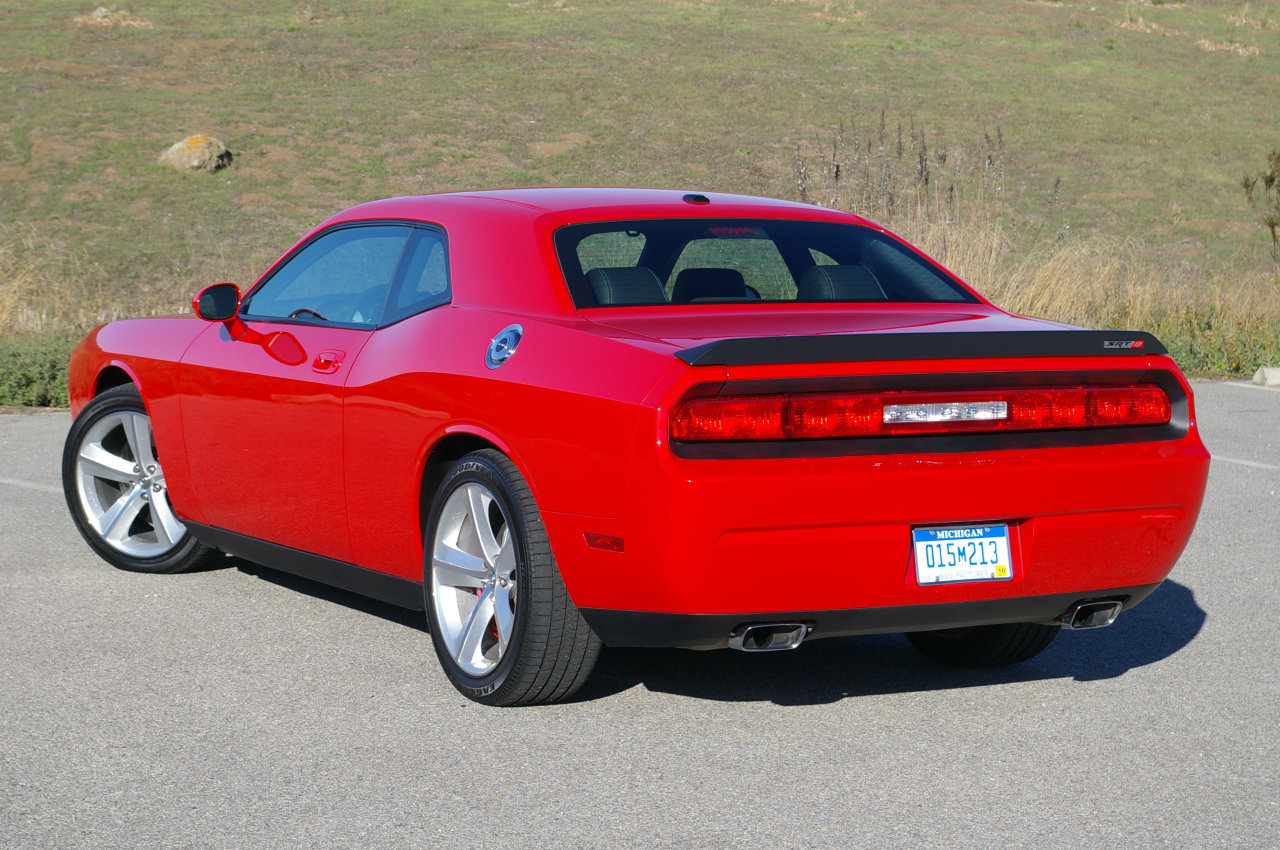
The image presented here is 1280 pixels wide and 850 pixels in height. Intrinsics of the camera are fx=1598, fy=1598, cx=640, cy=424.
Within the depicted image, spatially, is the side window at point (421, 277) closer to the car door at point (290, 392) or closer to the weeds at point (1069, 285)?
the car door at point (290, 392)

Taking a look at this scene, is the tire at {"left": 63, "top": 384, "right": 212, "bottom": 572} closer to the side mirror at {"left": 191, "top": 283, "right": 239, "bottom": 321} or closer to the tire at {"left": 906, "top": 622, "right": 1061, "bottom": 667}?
the side mirror at {"left": 191, "top": 283, "right": 239, "bottom": 321}

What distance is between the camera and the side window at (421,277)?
17.0 feet

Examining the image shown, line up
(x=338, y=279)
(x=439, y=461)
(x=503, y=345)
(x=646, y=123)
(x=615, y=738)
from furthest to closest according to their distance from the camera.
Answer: (x=646, y=123) < (x=338, y=279) < (x=439, y=461) < (x=503, y=345) < (x=615, y=738)

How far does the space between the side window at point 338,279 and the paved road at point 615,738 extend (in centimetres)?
114

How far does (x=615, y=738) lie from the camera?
4.49 metres

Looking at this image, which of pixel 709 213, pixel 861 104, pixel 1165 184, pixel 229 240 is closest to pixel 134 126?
pixel 229 240

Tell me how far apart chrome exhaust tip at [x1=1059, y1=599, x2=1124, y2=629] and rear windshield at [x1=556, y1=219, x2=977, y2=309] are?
4.17 ft

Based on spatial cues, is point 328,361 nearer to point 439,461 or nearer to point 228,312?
point 439,461

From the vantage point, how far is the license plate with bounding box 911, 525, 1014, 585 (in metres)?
4.26

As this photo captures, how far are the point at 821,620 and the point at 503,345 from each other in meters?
1.24

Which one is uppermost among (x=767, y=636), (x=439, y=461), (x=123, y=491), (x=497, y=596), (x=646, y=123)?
(x=439, y=461)

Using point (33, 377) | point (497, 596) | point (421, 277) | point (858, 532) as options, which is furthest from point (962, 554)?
point (33, 377)

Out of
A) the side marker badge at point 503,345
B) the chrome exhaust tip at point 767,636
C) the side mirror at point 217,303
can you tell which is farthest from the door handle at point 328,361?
the chrome exhaust tip at point 767,636

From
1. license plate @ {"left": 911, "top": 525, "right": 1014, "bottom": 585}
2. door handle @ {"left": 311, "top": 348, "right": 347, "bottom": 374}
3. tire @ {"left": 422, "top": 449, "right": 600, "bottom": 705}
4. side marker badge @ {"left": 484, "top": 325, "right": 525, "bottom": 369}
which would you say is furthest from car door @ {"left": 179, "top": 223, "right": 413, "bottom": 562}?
license plate @ {"left": 911, "top": 525, "right": 1014, "bottom": 585}
